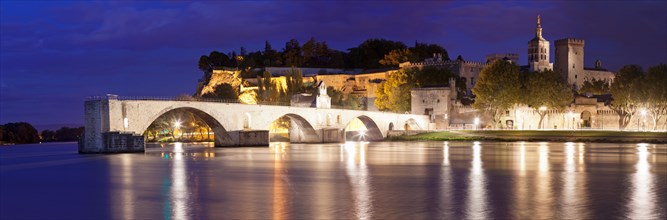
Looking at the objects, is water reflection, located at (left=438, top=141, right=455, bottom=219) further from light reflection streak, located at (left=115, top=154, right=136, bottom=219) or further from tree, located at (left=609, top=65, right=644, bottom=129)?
tree, located at (left=609, top=65, right=644, bottom=129)

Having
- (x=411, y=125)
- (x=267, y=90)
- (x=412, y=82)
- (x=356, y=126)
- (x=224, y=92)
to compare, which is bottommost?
(x=356, y=126)

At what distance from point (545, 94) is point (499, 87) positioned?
5.34 meters

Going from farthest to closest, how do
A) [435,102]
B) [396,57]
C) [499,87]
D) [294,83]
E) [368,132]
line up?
[396,57]
[294,83]
[435,102]
[368,132]
[499,87]

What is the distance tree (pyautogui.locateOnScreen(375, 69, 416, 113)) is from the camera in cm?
9706

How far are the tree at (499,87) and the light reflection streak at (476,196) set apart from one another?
160 feet

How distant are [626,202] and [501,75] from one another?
62778 mm

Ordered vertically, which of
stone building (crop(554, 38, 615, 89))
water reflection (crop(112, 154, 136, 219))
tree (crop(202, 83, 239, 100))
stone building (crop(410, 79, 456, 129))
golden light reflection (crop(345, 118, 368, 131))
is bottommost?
water reflection (crop(112, 154, 136, 219))

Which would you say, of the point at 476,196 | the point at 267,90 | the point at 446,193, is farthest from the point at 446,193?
the point at 267,90

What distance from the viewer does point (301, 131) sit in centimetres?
8006

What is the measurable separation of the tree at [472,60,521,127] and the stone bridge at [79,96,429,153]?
9596 millimetres

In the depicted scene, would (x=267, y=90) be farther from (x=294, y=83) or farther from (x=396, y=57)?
(x=396, y=57)

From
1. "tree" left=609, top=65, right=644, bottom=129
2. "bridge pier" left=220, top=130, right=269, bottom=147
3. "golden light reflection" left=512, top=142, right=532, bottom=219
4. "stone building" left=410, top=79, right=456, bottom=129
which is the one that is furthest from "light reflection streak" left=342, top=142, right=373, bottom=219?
"stone building" left=410, top=79, right=456, bottom=129

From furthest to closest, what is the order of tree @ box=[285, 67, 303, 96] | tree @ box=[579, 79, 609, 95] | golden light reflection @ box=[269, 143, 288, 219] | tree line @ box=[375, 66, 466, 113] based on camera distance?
tree @ box=[285, 67, 303, 96]
tree @ box=[579, 79, 609, 95]
tree line @ box=[375, 66, 466, 113]
golden light reflection @ box=[269, 143, 288, 219]

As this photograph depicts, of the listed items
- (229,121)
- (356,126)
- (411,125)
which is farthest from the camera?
(356,126)
